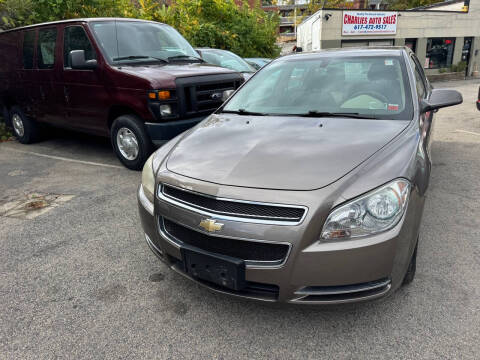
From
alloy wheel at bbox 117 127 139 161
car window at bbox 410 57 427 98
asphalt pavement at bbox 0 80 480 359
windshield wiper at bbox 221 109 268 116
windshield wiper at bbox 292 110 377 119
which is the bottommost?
asphalt pavement at bbox 0 80 480 359

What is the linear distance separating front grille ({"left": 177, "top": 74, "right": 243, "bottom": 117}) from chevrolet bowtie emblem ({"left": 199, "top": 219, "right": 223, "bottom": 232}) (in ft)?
10.5

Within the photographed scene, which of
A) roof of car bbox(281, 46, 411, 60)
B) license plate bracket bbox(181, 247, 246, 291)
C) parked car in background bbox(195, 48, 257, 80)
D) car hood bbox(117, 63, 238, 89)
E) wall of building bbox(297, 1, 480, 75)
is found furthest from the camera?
wall of building bbox(297, 1, 480, 75)

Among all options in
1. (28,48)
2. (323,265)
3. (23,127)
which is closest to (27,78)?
(28,48)

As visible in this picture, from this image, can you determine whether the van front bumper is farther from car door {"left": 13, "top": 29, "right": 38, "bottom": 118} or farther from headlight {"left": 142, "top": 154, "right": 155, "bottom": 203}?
car door {"left": 13, "top": 29, "right": 38, "bottom": 118}

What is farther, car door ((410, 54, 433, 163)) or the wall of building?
the wall of building

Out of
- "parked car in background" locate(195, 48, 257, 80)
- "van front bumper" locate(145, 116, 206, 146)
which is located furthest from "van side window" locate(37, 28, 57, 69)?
"parked car in background" locate(195, 48, 257, 80)

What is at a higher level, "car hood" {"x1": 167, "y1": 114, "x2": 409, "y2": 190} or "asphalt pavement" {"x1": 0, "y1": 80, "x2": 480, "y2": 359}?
"car hood" {"x1": 167, "y1": 114, "x2": 409, "y2": 190}

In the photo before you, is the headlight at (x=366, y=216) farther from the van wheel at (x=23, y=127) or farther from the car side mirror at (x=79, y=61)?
the van wheel at (x=23, y=127)

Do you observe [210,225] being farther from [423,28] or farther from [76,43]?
[423,28]

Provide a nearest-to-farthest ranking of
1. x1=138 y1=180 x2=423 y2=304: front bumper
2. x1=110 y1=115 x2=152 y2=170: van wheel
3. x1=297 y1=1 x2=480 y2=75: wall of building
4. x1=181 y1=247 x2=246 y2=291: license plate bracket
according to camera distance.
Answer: x1=138 y1=180 x2=423 y2=304: front bumper → x1=181 y1=247 x2=246 y2=291: license plate bracket → x1=110 y1=115 x2=152 y2=170: van wheel → x1=297 y1=1 x2=480 y2=75: wall of building

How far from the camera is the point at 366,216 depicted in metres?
1.87

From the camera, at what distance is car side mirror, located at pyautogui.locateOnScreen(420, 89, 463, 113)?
2.92 m

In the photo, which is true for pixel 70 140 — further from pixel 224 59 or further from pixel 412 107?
pixel 412 107

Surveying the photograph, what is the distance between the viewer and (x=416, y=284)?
99.1 inches
